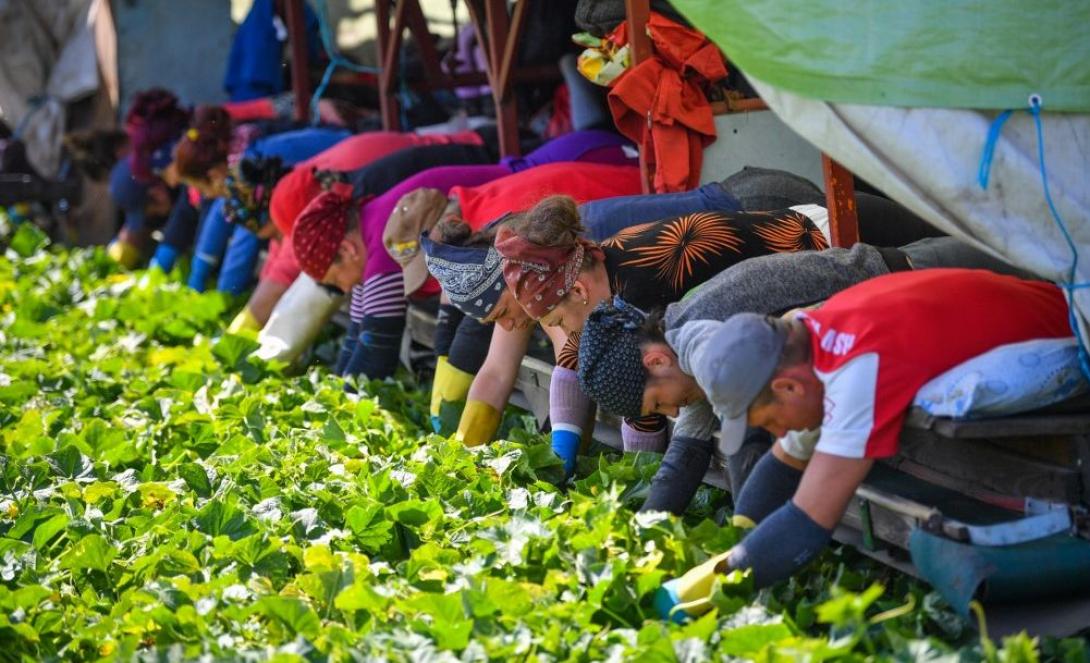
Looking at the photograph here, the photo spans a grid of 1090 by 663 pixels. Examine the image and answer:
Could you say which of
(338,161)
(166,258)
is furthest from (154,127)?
(338,161)

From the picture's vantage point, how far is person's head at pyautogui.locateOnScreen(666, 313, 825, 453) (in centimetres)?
267

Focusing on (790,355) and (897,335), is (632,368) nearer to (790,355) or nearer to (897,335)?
(790,355)

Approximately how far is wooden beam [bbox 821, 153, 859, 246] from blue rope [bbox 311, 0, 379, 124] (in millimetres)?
4865

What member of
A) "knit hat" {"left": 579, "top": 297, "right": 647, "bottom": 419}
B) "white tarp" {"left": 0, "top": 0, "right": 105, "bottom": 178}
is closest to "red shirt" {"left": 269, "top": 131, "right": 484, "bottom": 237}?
"knit hat" {"left": 579, "top": 297, "right": 647, "bottom": 419}

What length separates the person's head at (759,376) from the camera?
267cm

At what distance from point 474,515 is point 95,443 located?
1512 mm

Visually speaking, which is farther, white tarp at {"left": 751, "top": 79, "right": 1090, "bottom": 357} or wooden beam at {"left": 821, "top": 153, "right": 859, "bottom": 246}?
wooden beam at {"left": 821, "top": 153, "right": 859, "bottom": 246}

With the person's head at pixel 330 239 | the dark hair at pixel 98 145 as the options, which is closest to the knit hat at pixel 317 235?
the person's head at pixel 330 239

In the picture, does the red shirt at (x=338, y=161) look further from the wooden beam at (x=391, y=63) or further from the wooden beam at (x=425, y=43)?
the wooden beam at (x=425, y=43)

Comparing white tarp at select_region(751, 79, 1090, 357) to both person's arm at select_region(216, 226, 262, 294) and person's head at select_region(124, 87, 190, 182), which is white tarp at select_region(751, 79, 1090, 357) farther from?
person's head at select_region(124, 87, 190, 182)

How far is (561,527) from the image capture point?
3.13m

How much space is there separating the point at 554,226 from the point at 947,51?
1.08 metres

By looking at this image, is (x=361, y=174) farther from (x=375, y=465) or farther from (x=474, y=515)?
(x=474, y=515)

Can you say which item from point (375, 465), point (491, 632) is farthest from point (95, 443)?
point (491, 632)
